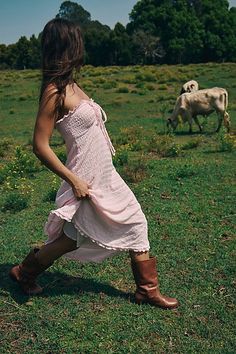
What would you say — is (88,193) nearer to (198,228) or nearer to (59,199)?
(59,199)

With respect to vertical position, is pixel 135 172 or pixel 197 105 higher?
pixel 197 105

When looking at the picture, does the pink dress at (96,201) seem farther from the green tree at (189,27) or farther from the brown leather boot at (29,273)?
the green tree at (189,27)

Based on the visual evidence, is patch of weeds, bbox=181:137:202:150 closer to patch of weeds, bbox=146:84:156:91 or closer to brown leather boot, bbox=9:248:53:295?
brown leather boot, bbox=9:248:53:295

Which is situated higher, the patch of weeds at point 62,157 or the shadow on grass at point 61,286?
the shadow on grass at point 61,286

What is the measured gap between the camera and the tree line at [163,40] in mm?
58406

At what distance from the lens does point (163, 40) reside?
63.1 meters

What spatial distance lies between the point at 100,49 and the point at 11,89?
33.2m

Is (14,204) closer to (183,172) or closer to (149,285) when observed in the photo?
(183,172)

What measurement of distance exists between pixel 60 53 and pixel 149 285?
1.70 meters

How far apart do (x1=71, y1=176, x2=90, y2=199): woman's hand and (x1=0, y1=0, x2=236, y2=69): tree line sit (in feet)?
170

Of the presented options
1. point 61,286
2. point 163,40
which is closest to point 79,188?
point 61,286

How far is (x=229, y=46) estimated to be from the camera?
61.7 m

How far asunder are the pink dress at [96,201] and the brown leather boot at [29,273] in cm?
32

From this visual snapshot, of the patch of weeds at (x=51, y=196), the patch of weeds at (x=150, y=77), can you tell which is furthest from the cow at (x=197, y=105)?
the patch of weeds at (x=150, y=77)
